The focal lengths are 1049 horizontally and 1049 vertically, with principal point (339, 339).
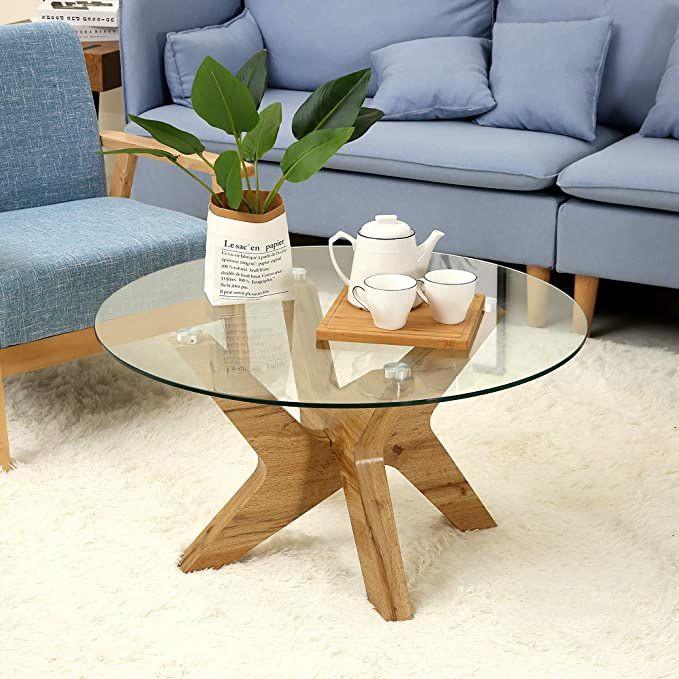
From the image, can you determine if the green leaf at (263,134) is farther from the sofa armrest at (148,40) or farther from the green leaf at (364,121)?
the sofa armrest at (148,40)

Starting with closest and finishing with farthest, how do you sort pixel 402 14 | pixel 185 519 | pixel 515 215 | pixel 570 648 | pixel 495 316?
1. pixel 570 648
2. pixel 495 316
3. pixel 185 519
4. pixel 515 215
5. pixel 402 14

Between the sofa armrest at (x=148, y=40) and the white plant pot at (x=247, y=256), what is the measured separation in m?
1.91

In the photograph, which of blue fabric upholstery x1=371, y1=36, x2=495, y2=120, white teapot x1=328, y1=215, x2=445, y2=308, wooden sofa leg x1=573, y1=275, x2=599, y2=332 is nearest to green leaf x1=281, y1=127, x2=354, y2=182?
white teapot x1=328, y1=215, x2=445, y2=308

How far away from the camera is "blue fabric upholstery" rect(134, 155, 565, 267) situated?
297 cm

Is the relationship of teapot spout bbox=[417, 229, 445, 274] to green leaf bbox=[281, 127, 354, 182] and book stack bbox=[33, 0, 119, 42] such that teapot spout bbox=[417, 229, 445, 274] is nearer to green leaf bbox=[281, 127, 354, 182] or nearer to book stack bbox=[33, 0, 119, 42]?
green leaf bbox=[281, 127, 354, 182]

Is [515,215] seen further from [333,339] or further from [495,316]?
[333,339]

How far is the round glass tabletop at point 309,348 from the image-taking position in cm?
159

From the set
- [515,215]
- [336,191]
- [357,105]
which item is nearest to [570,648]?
[357,105]

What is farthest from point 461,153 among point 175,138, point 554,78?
point 175,138

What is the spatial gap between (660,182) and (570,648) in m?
1.44

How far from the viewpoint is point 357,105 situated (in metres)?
1.87

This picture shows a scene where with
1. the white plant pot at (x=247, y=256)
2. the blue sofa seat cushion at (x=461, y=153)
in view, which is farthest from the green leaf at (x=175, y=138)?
the blue sofa seat cushion at (x=461, y=153)

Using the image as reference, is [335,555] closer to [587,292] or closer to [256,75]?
[256,75]

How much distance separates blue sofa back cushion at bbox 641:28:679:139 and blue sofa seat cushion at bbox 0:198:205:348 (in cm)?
141
